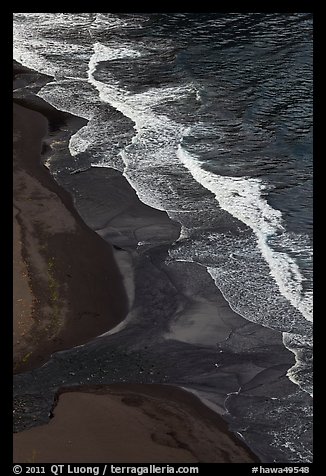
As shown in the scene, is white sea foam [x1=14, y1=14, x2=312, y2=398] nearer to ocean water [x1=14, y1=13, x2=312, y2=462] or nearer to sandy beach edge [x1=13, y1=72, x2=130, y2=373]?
ocean water [x1=14, y1=13, x2=312, y2=462]

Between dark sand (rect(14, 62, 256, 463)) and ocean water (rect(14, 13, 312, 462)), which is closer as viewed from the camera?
dark sand (rect(14, 62, 256, 463))

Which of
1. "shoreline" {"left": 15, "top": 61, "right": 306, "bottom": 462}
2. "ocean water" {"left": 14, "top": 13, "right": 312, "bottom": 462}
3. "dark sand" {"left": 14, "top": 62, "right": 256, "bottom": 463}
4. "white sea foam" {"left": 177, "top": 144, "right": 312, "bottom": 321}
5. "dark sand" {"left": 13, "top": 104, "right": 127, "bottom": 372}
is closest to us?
"dark sand" {"left": 14, "top": 62, "right": 256, "bottom": 463}

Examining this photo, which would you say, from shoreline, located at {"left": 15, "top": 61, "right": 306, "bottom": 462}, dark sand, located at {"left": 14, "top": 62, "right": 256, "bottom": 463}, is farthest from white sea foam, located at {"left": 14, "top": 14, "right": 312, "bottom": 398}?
dark sand, located at {"left": 14, "top": 62, "right": 256, "bottom": 463}

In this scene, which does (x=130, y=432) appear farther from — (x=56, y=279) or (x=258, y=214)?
(x=258, y=214)

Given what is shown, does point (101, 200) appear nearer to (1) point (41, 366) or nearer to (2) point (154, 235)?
(2) point (154, 235)

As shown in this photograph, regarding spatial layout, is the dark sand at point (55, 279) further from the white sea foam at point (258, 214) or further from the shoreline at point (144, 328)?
the white sea foam at point (258, 214)
